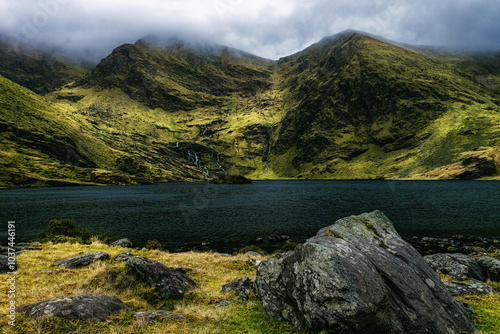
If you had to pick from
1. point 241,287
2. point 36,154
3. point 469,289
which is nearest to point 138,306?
point 241,287

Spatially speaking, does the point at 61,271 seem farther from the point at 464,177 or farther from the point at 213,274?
the point at 464,177

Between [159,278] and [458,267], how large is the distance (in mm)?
19435

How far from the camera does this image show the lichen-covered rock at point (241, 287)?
1246 cm

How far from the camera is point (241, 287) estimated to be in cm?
1309

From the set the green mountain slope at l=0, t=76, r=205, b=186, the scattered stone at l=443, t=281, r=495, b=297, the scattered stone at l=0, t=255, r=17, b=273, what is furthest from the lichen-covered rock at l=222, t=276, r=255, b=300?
the green mountain slope at l=0, t=76, r=205, b=186

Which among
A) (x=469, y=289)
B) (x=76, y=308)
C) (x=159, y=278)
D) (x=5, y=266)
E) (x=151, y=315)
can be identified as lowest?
(x=5, y=266)

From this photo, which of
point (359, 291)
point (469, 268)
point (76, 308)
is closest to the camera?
point (359, 291)

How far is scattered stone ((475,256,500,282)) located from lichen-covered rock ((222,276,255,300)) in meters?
16.3

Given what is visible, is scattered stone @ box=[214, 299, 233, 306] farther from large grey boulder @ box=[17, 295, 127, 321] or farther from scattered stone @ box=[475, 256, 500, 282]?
scattered stone @ box=[475, 256, 500, 282]

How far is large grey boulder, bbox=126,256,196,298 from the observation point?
1209 cm

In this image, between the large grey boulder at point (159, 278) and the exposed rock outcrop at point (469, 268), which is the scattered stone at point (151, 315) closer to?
the large grey boulder at point (159, 278)

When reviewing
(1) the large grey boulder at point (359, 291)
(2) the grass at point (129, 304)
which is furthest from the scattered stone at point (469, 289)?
(2) the grass at point (129, 304)

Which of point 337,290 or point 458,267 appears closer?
point 337,290

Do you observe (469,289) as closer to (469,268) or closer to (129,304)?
(469,268)
